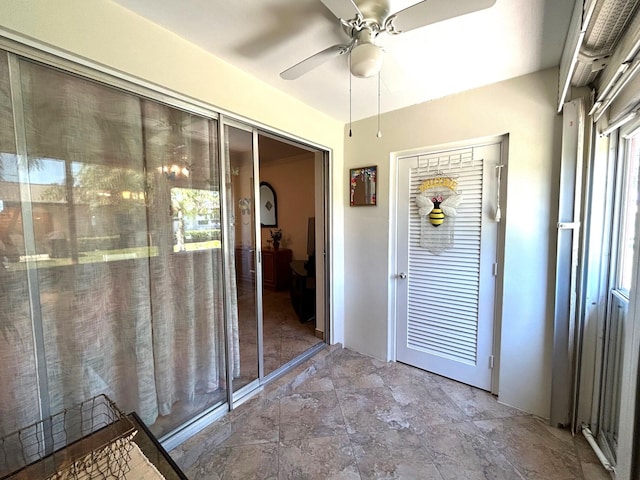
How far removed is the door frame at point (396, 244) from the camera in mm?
1979

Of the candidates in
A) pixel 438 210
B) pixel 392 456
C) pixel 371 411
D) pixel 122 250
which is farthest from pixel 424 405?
pixel 122 250

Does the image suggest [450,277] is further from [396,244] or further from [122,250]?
[122,250]

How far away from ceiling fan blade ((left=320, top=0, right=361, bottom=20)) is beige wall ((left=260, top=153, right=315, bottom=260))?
3.39 meters

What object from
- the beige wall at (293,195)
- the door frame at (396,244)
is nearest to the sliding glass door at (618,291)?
the door frame at (396,244)

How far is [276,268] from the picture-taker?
15.1 feet

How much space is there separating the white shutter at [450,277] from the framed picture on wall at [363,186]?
0.35 metres

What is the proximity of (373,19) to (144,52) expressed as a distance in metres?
1.12

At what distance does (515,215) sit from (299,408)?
211 cm

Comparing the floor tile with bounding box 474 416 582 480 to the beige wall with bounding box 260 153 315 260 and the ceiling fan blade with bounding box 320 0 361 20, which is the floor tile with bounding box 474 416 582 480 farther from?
the beige wall with bounding box 260 153 315 260

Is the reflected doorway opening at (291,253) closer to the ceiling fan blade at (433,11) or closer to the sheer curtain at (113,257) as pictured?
the sheer curtain at (113,257)

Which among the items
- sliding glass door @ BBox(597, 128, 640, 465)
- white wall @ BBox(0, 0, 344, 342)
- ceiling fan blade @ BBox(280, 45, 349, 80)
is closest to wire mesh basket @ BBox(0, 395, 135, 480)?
white wall @ BBox(0, 0, 344, 342)

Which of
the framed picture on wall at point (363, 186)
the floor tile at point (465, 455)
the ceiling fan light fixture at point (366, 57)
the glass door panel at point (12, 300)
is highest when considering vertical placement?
the ceiling fan light fixture at point (366, 57)

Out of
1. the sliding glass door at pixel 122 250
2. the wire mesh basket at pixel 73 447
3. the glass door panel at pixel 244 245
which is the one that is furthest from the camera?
the glass door panel at pixel 244 245

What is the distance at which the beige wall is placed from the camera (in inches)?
179
